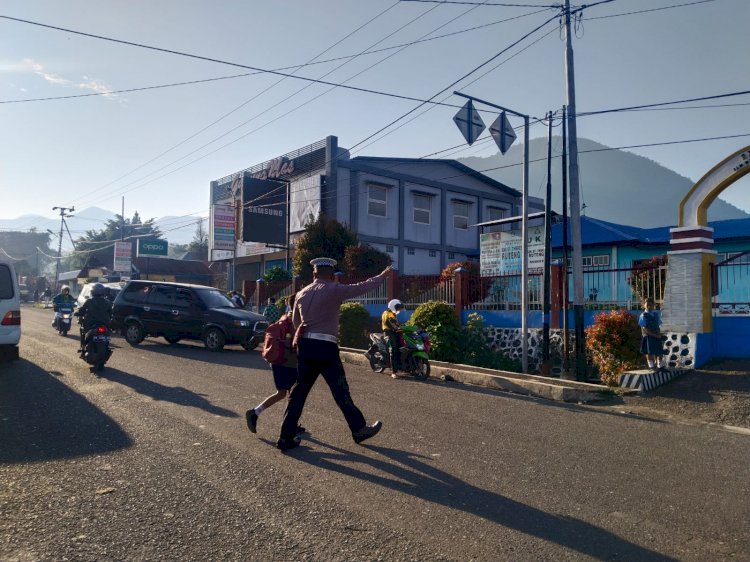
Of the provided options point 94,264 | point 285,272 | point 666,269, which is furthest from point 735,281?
point 94,264

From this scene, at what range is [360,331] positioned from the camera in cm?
1703

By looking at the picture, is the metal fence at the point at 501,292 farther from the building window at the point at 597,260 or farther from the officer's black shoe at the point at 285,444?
the officer's black shoe at the point at 285,444

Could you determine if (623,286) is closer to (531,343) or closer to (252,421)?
(531,343)

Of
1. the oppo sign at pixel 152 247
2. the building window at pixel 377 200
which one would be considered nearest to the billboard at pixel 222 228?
the building window at pixel 377 200

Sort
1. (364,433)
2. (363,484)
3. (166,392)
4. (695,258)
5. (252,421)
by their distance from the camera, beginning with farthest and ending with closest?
1. (695,258)
2. (166,392)
3. (252,421)
4. (364,433)
5. (363,484)

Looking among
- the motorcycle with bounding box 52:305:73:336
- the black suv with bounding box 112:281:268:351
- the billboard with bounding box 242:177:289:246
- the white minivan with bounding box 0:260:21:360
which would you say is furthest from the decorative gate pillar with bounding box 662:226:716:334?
the billboard with bounding box 242:177:289:246

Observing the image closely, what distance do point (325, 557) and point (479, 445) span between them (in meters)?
3.08

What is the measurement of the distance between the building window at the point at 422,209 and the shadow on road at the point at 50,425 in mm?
23639

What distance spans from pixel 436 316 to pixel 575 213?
399 centimetres

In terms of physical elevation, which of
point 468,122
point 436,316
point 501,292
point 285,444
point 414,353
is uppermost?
point 468,122

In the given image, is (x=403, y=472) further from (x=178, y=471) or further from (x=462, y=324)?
(x=462, y=324)

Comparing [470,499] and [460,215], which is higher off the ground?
[460,215]

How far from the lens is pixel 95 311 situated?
11477mm

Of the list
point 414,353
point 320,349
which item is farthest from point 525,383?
point 320,349
